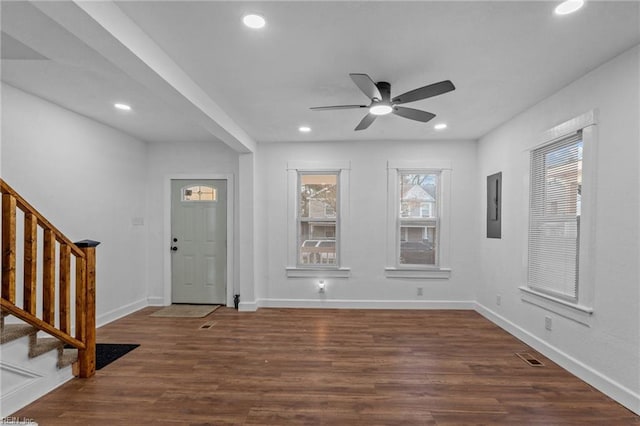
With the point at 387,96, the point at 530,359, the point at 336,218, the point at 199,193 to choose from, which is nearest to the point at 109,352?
the point at 199,193

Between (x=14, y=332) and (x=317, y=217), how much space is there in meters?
3.68

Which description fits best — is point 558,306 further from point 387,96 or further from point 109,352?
point 109,352

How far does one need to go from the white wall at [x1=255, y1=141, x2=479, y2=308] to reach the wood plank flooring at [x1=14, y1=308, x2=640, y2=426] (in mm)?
955

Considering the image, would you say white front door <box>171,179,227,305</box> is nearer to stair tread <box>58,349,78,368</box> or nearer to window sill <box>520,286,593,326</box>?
stair tread <box>58,349,78,368</box>

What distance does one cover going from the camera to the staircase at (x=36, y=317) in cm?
227

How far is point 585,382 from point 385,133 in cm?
350

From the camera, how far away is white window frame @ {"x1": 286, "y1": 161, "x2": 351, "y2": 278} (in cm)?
507

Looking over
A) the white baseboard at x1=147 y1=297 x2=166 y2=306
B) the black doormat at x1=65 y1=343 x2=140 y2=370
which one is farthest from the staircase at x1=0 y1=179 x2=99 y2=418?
the white baseboard at x1=147 y1=297 x2=166 y2=306

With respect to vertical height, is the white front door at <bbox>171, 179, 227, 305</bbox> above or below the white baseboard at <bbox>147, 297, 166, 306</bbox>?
above

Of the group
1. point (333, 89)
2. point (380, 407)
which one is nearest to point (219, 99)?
point (333, 89)

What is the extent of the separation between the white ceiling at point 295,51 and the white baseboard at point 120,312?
8.81ft

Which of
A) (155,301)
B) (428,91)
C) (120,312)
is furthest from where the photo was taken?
(155,301)

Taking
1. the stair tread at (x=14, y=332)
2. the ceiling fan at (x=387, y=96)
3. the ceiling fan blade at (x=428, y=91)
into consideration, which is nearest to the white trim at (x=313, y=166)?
the ceiling fan at (x=387, y=96)

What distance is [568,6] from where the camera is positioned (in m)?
1.90
